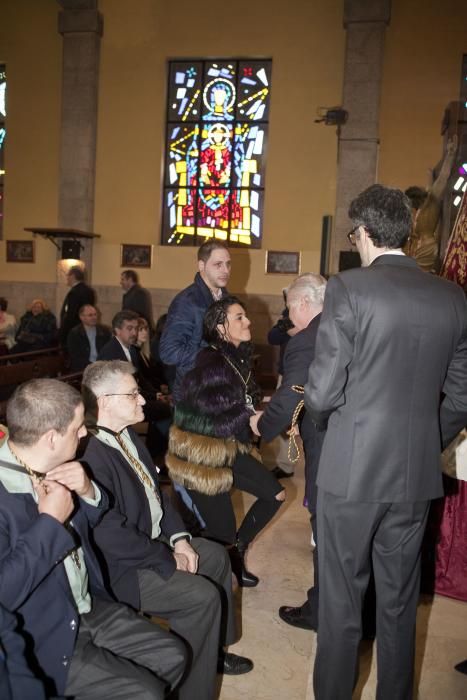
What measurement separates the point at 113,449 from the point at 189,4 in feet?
35.9

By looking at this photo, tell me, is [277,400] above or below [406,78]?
below

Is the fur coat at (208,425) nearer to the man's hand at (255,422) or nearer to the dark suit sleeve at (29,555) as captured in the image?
the man's hand at (255,422)

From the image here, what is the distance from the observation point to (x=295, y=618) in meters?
3.22

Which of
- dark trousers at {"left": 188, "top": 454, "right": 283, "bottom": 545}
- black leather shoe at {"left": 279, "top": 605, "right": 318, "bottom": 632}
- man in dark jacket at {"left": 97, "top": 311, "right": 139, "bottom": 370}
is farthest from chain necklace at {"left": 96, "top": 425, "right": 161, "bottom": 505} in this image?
man in dark jacket at {"left": 97, "top": 311, "right": 139, "bottom": 370}

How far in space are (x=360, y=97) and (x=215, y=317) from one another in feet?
27.2

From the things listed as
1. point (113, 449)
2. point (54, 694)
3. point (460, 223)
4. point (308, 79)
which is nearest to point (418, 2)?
point (308, 79)

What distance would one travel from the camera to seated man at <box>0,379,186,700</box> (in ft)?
5.92

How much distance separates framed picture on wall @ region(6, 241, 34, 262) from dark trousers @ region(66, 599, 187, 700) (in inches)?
424

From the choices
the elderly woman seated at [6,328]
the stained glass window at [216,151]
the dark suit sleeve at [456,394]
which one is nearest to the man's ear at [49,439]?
the dark suit sleeve at [456,394]

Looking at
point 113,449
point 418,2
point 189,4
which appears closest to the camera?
point 113,449

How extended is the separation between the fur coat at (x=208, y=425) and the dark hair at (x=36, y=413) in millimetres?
1282

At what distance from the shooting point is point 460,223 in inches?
146

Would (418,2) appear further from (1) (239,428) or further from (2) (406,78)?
(1) (239,428)

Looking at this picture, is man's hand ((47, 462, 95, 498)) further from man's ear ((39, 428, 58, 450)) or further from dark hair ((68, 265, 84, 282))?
dark hair ((68, 265, 84, 282))
